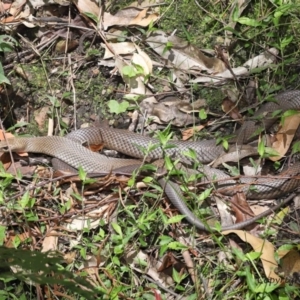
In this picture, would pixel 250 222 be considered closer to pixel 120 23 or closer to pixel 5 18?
pixel 120 23

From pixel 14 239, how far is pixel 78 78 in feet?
4.98

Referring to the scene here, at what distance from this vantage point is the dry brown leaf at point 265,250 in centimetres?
367

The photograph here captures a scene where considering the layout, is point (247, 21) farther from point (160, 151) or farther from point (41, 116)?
point (41, 116)

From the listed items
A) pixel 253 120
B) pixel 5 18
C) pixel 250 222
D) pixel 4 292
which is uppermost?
pixel 5 18

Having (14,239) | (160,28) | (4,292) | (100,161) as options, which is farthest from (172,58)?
(4,292)

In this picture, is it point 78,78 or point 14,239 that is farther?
point 78,78

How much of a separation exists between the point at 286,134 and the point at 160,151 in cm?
94

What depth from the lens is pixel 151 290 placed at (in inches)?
148

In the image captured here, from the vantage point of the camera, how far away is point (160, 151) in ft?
14.5

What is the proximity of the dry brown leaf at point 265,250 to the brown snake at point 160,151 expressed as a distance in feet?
1.12

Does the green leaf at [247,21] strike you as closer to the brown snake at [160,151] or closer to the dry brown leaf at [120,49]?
the brown snake at [160,151]

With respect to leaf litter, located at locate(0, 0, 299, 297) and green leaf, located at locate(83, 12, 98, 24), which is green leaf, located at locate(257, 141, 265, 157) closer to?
leaf litter, located at locate(0, 0, 299, 297)

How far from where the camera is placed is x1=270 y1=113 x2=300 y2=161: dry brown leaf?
4.30m

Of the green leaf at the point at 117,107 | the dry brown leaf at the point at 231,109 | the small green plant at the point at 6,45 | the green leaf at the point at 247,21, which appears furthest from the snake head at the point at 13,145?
the green leaf at the point at 247,21
